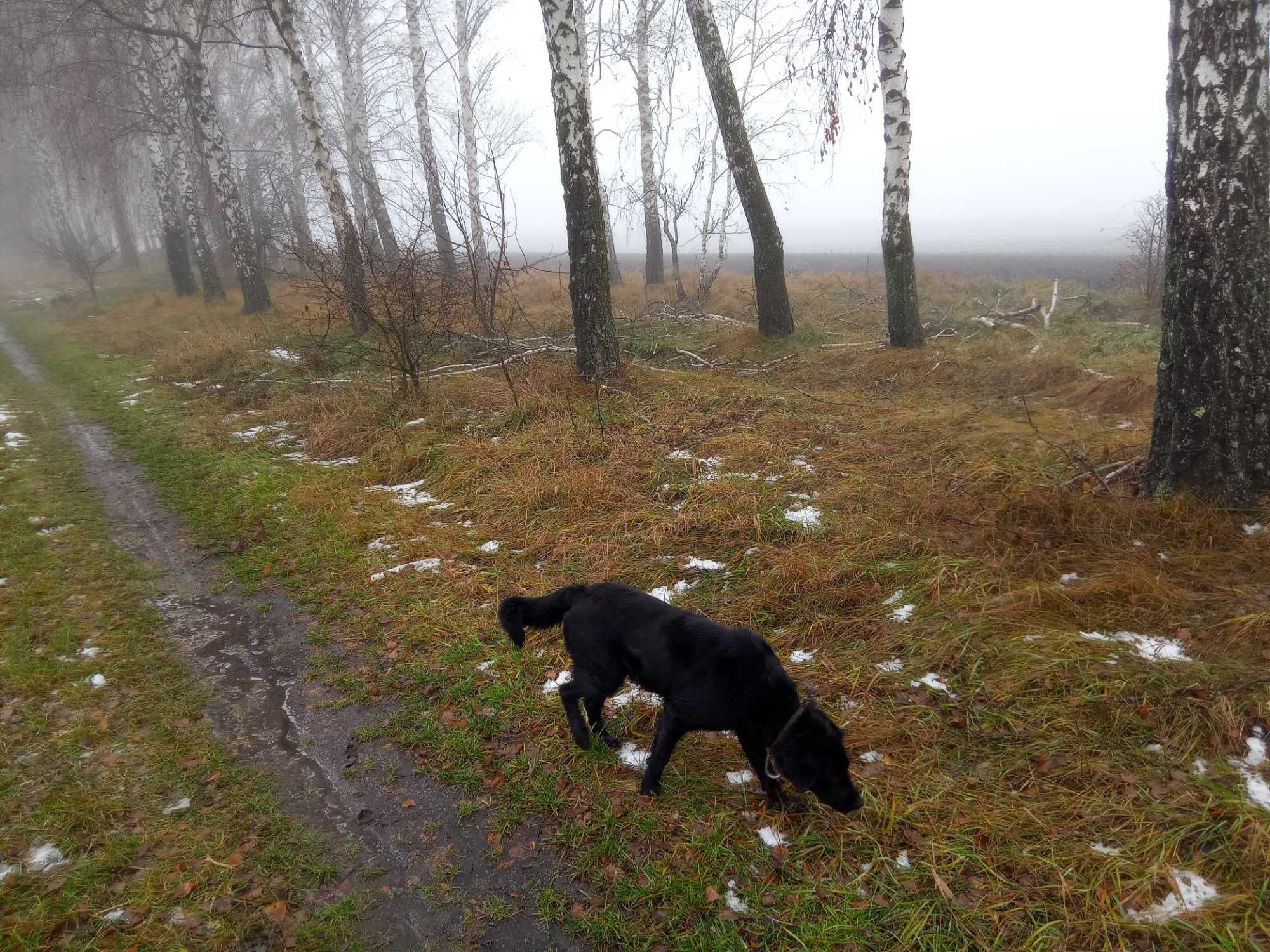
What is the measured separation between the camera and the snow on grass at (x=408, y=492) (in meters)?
6.06

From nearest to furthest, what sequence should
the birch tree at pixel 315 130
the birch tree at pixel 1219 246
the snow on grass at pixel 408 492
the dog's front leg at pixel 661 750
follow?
the dog's front leg at pixel 661 750 < the birch tree at pixel 1219 246 < the snow on grass at pixel 408 492 < the birch tree at pixel 315 130

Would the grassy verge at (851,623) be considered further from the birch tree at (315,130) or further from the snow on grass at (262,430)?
the birch tree at (315,130)

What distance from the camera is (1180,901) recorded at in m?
2.16

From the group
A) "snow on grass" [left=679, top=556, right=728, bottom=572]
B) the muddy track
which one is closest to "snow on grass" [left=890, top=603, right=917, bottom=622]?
"snow on grass" [left=679, top=556, right=728, bottom=572]

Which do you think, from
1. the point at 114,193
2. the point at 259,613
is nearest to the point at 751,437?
the point at 259,613

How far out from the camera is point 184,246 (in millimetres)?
18453

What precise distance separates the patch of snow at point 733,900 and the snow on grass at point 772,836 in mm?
228

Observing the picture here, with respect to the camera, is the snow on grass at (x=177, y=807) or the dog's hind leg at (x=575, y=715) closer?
the snow on grass at (x=177, y=807)

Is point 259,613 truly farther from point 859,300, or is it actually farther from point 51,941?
point 859,300

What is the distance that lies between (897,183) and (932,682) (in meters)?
7.24

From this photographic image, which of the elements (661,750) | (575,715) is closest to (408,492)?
(575,715)

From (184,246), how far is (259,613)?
1878cm

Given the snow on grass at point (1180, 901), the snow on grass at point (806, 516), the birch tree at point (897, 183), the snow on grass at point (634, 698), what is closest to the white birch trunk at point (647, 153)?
the birch tree at point (897, 183)

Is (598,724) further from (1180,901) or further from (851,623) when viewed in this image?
(1180,901)
